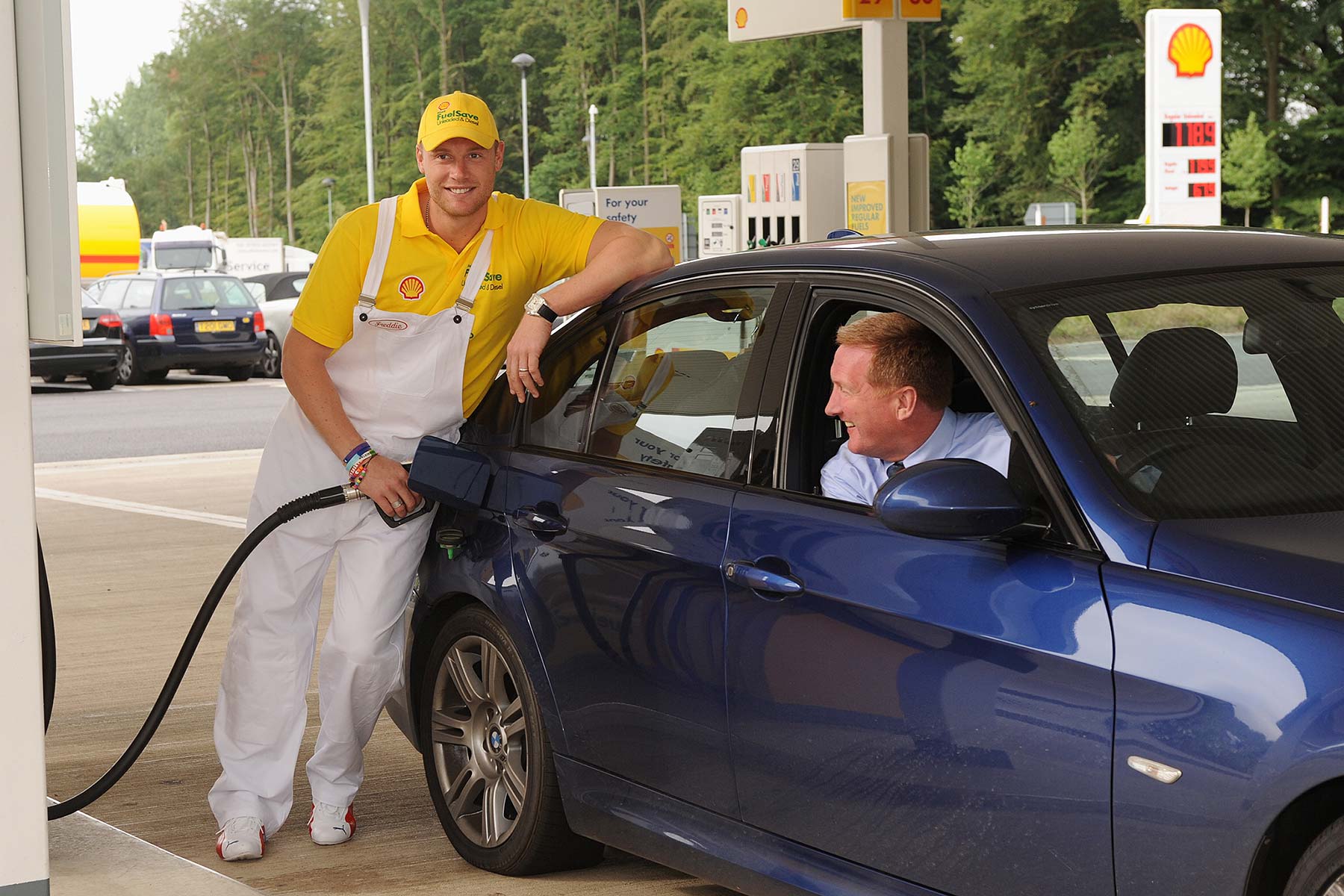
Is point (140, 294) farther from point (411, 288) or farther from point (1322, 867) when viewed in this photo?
point (1322, 867)

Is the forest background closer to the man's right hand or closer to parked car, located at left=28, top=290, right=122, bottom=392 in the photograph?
parked car, located at left=28, top=290, right=122, bottom=392

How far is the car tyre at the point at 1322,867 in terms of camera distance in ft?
9.34

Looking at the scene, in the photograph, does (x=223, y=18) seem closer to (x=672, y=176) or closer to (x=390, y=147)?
(x=390, y=147)

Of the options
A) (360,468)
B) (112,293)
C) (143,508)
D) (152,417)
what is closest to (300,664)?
(360,468)

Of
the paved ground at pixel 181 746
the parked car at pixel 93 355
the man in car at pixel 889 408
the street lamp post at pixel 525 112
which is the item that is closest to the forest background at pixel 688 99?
the street lamp post at pixel 525 112

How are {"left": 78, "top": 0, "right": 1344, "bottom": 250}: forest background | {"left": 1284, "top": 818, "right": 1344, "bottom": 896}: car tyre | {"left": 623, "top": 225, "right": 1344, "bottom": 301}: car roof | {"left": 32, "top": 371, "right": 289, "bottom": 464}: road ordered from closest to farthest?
{"left": 1284, "top": 818, "right": 1344, "bottom": 896}: car tyre, {"left": 623, "top": 225, "right": 1344, "bottom": 301}: car roof, {"left": 32, "top": 371, "right": 289, "bottom": 464}: road, {"left": 78, "top": 0, "right": 1344, "bottom": 250}: forest background

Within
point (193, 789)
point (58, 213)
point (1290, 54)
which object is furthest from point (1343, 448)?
point (1290, 54)

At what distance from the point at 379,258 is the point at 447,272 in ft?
0.62

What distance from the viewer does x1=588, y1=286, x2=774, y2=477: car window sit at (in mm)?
4250

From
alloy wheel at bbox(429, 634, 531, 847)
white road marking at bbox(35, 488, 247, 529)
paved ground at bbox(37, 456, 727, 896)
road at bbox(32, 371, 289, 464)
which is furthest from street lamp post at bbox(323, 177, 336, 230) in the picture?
alloy wheel at bbox(429, 634, 531, 847)

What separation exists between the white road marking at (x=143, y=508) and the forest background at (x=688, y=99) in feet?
149

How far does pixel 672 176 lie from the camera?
85.1 meters

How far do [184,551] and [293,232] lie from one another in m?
101

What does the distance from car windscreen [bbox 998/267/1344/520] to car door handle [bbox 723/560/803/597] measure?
2.23 ft
